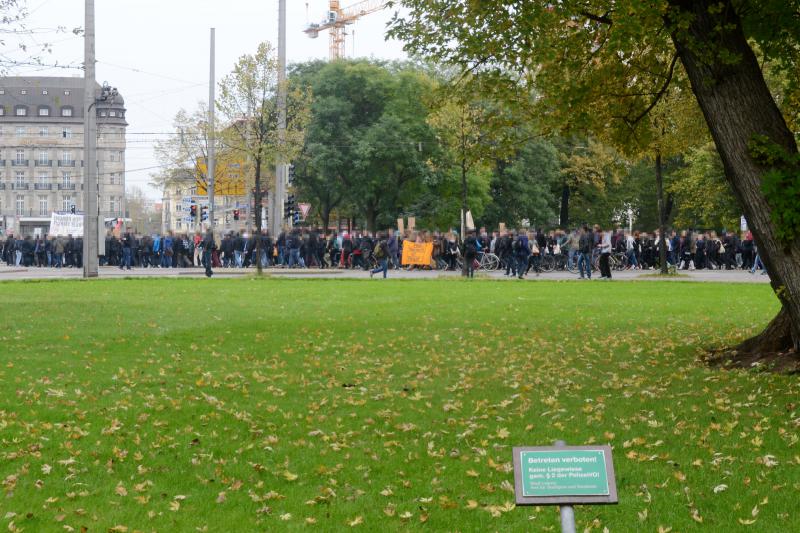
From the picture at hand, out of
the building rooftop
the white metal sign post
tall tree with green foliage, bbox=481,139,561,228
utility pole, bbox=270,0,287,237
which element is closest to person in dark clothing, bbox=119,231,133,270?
utility pole, bbox=270,0,287,237

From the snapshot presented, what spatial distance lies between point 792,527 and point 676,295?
64.5 feet

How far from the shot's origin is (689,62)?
11.6 meters

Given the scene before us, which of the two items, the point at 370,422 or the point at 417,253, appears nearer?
the point at 370,422

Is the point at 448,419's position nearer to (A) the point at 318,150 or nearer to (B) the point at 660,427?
(B) the point at 660,427

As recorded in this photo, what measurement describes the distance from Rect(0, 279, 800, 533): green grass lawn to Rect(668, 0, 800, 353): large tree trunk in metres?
1.25

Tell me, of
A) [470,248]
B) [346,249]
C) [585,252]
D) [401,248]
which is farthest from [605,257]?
[346,249]

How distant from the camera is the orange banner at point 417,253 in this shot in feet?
142

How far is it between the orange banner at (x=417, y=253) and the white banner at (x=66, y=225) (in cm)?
2204

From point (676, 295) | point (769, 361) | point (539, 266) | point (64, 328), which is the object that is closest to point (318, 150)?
point (539, 266)

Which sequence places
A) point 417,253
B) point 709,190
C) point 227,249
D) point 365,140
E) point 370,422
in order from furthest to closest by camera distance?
point 365,140, point 709,190, point 227,249, point 417,253, point 370,422

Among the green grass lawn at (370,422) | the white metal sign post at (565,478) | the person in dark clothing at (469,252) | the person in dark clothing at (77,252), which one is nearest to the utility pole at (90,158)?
the person in dark clothing at (469,252)

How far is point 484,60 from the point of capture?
13422 mm

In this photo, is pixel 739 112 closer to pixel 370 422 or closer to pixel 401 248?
pixel 370 422

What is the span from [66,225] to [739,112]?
50702 millimetres
